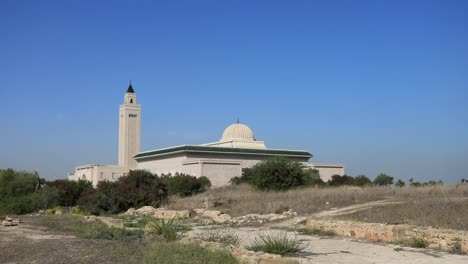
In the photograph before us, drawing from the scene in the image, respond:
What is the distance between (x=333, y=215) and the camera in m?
19.3

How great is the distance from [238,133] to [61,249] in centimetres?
6779

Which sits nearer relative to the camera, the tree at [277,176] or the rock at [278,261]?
the rock at [278,261]

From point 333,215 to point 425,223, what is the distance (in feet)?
17.6

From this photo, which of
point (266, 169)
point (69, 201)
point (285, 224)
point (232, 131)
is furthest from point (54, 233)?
point (232, 131)

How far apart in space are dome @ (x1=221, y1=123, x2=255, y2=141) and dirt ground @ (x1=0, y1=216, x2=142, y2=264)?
63.5 metres

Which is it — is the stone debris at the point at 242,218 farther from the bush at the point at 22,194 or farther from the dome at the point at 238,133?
the dome at the point at 238,133

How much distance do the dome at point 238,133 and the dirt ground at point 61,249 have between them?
63.5 m

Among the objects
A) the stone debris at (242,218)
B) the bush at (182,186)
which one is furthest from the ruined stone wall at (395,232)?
the bush at (182,186)

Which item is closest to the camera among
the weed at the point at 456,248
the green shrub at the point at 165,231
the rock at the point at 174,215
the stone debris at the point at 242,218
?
the weed at the point at 456,248

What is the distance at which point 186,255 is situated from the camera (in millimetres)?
9953

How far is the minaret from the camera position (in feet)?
285

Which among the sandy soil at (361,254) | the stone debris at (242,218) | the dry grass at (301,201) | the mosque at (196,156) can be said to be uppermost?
the mosque at (196,156)

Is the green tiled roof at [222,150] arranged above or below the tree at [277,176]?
above

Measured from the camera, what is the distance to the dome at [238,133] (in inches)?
3133
